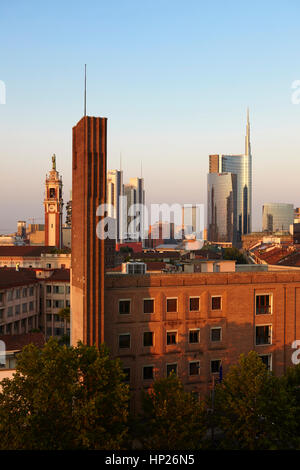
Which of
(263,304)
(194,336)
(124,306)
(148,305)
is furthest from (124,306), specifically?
(263,304)

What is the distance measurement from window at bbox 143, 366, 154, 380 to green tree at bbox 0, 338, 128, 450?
1104 cm

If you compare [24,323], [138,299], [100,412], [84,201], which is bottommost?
[24,323]

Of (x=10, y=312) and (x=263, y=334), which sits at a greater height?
(x=263, y=334)

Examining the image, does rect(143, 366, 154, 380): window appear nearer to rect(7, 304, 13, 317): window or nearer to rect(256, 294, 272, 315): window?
rect(256, 294, 272, 315): window

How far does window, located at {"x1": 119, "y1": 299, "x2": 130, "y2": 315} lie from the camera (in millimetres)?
48562

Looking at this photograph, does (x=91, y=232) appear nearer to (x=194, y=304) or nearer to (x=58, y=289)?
(x=194, y=304)

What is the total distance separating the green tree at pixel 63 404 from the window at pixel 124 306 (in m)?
10.1

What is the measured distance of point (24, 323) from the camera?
94938mm


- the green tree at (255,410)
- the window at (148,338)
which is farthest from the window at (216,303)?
the green tree at (255,410)

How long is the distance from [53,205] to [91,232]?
127 metres

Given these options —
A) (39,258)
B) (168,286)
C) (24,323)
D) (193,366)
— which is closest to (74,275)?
(168,286)

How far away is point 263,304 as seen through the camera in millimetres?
53156
